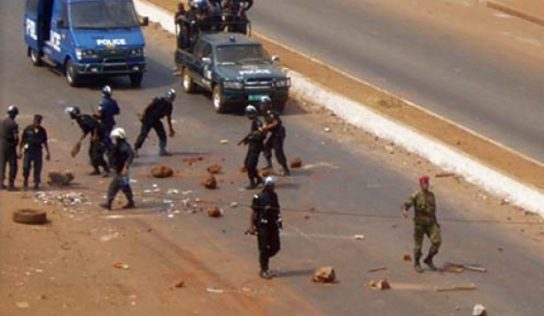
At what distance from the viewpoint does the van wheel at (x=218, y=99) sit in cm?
3756

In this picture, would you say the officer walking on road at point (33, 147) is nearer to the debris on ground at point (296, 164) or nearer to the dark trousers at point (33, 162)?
the dark trousers at point (33, 162)

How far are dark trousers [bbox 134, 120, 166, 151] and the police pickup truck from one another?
3966 mm

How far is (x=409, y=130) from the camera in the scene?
113 ft

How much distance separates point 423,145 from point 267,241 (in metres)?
9.34

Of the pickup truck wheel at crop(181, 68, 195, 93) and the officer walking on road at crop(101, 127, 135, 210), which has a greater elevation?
the officer walking on road at crop(101, 127, 135, 210)

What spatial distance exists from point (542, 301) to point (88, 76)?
59.9 feet

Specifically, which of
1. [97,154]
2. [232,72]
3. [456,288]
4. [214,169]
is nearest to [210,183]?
[214,169]

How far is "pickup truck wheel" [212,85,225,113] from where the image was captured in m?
37.6

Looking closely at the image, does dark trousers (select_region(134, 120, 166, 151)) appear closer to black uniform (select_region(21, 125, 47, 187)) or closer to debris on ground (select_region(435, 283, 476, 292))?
black uniform (select_region(21, 125, 47, 187))

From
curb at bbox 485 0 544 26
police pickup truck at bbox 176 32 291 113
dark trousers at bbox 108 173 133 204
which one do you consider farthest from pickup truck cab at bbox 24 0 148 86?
curb at bbox 485 0 544 26

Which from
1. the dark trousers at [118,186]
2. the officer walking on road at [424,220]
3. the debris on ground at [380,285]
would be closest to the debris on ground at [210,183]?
the dark trousers at [118,186]

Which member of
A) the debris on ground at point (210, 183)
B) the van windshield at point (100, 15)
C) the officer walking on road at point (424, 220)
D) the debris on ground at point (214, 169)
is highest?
the officer walking on road at point (424, 220)

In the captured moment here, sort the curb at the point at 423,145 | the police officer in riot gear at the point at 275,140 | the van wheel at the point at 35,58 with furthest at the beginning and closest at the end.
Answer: the van wheel at the point at 35,58 < the police officer in riot gear at the point at 275,140 < the curb at the point at 423,145

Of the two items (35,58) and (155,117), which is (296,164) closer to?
(155,117)
